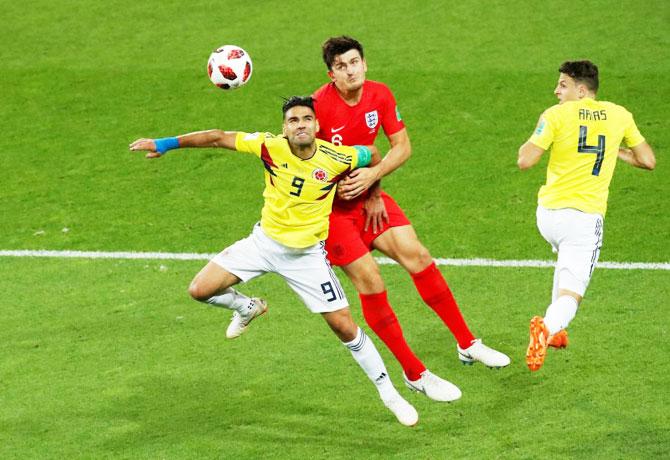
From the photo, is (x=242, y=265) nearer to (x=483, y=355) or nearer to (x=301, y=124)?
(x=301, y=124)

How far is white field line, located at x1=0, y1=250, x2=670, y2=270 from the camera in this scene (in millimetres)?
11375

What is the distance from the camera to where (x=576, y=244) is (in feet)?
28.9

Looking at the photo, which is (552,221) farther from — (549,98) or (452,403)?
(549,98)

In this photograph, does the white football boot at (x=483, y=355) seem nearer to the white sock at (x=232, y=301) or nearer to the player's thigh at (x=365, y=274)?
the player's thigh at (x=365, y=274)

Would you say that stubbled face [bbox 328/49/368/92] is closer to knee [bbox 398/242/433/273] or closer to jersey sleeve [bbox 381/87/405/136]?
jersey sleeve [bbox 381/87/405/136]

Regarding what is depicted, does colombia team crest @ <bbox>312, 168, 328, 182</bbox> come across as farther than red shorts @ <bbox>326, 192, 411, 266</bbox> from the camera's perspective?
No

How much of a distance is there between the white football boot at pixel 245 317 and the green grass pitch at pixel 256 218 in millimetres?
358

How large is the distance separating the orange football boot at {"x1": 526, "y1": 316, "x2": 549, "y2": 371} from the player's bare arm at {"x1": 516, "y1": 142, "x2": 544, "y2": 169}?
43.1 inches

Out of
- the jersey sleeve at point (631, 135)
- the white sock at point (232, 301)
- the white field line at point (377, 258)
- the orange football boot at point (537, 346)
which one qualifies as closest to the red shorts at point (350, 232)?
the white sock at point (232, 301)

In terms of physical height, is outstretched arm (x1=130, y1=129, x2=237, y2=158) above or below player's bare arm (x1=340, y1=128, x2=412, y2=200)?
above

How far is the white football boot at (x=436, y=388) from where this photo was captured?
888cm

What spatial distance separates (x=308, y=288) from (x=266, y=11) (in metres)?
9.12

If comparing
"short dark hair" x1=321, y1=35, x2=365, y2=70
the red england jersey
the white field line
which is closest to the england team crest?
the red england jersey

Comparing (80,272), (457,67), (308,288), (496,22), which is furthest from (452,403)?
(496,22)
